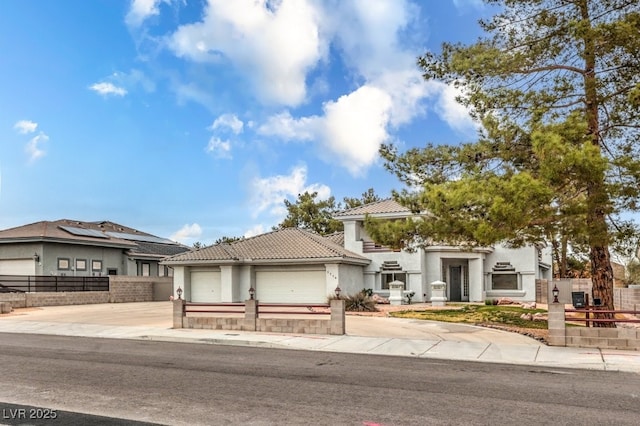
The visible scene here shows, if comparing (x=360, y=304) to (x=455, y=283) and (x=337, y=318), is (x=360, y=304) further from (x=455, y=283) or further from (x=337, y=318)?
(x=455, y=283)

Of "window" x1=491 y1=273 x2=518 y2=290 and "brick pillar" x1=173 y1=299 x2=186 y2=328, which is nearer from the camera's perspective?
"brick pillar" x1=173 y1=299 x2=186 y2=328

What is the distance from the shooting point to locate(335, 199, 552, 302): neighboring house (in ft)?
119

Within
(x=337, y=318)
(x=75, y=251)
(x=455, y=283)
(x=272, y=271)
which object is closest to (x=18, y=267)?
(x=75, y=251)

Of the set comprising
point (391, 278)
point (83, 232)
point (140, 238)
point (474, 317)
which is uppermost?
point (83, 232)

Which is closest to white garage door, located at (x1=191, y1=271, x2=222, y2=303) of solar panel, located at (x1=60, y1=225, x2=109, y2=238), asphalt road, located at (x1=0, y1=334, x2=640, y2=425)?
solar panel, located at (x1=60, y1=225, x2=109, y2=238)

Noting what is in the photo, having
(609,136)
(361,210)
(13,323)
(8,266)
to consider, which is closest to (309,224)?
(361,210)

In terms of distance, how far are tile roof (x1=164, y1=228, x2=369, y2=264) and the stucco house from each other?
0.06 meters

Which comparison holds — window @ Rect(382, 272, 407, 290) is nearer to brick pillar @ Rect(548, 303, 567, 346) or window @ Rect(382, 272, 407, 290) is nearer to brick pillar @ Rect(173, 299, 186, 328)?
brick pillar @ Rect(173, 299, 186, 328)

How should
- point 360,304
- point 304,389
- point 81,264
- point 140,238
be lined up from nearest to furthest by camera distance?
point 304,389, point 360,304, point 81,264, point 140,238

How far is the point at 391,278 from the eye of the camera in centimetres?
3712

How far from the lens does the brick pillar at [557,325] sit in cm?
1590

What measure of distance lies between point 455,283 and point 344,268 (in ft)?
31.0

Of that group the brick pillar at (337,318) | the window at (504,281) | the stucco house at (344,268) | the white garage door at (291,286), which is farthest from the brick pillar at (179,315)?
the window at (504,281)

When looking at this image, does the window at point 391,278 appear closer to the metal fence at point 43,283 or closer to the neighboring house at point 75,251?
the metal fence at point 43,283
